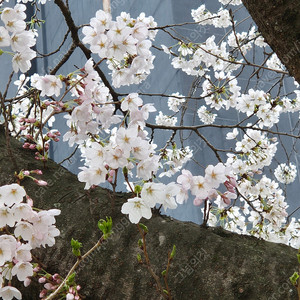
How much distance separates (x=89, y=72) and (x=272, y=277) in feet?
2.34

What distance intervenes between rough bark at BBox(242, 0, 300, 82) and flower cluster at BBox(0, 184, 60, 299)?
570 mm

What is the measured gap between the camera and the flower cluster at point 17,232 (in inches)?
35.5

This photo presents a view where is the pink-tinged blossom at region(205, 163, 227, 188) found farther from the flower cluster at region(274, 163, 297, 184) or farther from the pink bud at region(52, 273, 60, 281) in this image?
the flower cluster at region(274, 163, 297, 184)

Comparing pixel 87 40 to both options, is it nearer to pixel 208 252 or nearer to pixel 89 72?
pixel 89 72

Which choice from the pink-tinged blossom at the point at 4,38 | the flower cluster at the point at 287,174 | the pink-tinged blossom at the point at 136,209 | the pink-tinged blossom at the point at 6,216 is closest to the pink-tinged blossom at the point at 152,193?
the pink-tinged blossom at the point at 136,209

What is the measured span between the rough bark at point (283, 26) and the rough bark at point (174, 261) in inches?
17.3

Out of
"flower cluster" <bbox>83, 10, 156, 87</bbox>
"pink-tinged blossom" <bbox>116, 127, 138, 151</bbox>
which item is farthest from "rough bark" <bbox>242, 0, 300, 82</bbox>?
"flower cluster" <bbox>83, 10, 156, 87</bbox>

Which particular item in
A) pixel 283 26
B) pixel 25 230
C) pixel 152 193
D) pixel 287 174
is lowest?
pixel 25 230

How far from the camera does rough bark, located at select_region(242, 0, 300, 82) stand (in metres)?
0.71

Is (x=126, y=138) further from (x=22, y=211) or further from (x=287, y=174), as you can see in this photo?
(x=287, y=174)

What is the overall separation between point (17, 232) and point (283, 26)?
672mm

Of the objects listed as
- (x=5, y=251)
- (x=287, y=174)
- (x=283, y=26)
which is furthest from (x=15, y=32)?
(x=287, y=174)

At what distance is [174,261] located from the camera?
0.99 m

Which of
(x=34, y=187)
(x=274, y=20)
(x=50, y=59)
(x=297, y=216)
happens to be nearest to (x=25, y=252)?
(x=34, y=187)
